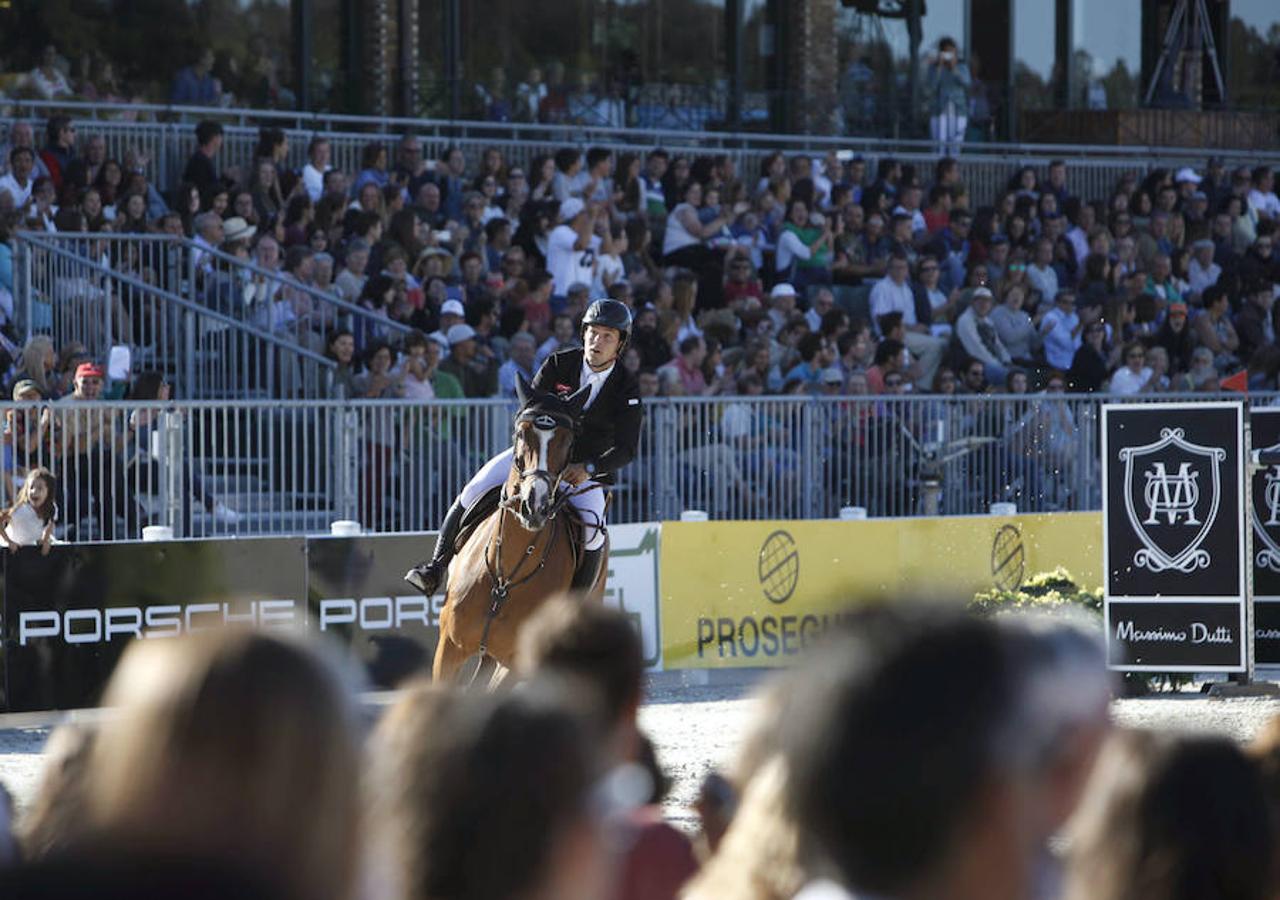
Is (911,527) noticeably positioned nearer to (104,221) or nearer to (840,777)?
(104,221)

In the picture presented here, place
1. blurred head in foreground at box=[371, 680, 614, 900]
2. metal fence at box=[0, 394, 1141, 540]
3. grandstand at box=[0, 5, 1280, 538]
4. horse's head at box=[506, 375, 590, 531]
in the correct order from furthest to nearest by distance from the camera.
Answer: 1. grandstand at box=[0, 5, 1280, 538]
2. metal fence at box=[0, 394, 1141, 540]
3. horse's head at box=[506, 375, 590, 531]
4. blurred head in foreground at box=[371, 680, 614, 900]

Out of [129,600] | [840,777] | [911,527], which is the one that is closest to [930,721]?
[840,777]

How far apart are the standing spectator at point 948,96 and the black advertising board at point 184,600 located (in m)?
13.5

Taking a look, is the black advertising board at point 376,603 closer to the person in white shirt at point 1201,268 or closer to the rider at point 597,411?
the rider at point 597,411

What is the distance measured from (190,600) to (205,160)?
19.5 feet

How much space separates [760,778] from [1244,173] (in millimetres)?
25210

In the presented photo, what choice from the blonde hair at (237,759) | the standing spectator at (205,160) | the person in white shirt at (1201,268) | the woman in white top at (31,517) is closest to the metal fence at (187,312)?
the standing spectator at (205,160)

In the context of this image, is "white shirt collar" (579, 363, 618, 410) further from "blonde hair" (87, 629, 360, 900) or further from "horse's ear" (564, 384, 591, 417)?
"blonde hair" (87, 629, 360, 900)

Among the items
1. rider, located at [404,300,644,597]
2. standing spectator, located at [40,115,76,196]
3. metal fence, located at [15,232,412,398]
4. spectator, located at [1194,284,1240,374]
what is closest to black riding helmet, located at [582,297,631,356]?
rider, located at [404,300,644,597]

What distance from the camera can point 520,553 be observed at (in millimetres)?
10859

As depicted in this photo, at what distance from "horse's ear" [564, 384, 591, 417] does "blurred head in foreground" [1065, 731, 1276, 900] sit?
8.08 metres

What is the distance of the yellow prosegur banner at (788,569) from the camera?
640 inches

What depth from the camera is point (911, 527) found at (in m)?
17.0

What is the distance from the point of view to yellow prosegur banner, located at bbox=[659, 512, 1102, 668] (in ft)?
53.3
